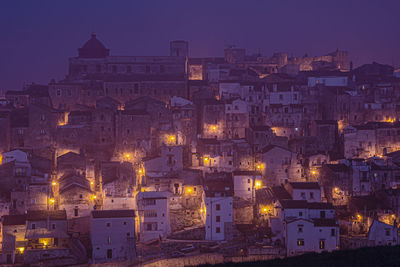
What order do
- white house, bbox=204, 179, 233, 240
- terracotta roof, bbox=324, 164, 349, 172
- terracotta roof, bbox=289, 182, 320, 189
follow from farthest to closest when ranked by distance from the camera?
terracotta roof, bbox=324, 164, 349, 172, terracotta roof, bbox=289, 182, 320, 189, white house, bbox=204, 179, 233, 240

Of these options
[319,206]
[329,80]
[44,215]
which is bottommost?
[44,215]

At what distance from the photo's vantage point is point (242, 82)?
1869 inches

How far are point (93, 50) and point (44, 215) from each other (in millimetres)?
27425

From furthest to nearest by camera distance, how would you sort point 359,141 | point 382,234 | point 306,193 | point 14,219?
point 359,141
point 306,193
point 382,234
point 14,219

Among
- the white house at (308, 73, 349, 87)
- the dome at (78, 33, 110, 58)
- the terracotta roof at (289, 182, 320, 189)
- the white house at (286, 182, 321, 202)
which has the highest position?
the dome at (78, 33, 110, 58)

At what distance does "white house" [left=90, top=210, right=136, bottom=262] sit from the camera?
3253cm

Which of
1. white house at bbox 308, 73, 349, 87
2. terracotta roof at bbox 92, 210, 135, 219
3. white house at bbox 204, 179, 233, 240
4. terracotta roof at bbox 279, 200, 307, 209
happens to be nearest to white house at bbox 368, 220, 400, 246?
terracotta roof at bbox 279, 200, 307, 209

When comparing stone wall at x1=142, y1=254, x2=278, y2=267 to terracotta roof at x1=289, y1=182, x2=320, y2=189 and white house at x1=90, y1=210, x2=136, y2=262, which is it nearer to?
white house at x1=90, y1=210, x2=136, y2=262

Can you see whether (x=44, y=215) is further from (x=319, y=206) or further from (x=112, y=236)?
(x=319, y=206)

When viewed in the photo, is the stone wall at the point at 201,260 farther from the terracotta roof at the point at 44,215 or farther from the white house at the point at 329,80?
the white house at the point at 329,80

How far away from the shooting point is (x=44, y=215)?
Result: 1302 inches

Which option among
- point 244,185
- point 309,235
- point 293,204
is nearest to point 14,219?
point 244,185

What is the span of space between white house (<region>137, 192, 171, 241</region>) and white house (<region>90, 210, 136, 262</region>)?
124 cm

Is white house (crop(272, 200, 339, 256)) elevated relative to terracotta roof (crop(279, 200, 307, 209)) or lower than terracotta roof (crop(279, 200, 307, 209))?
lower
